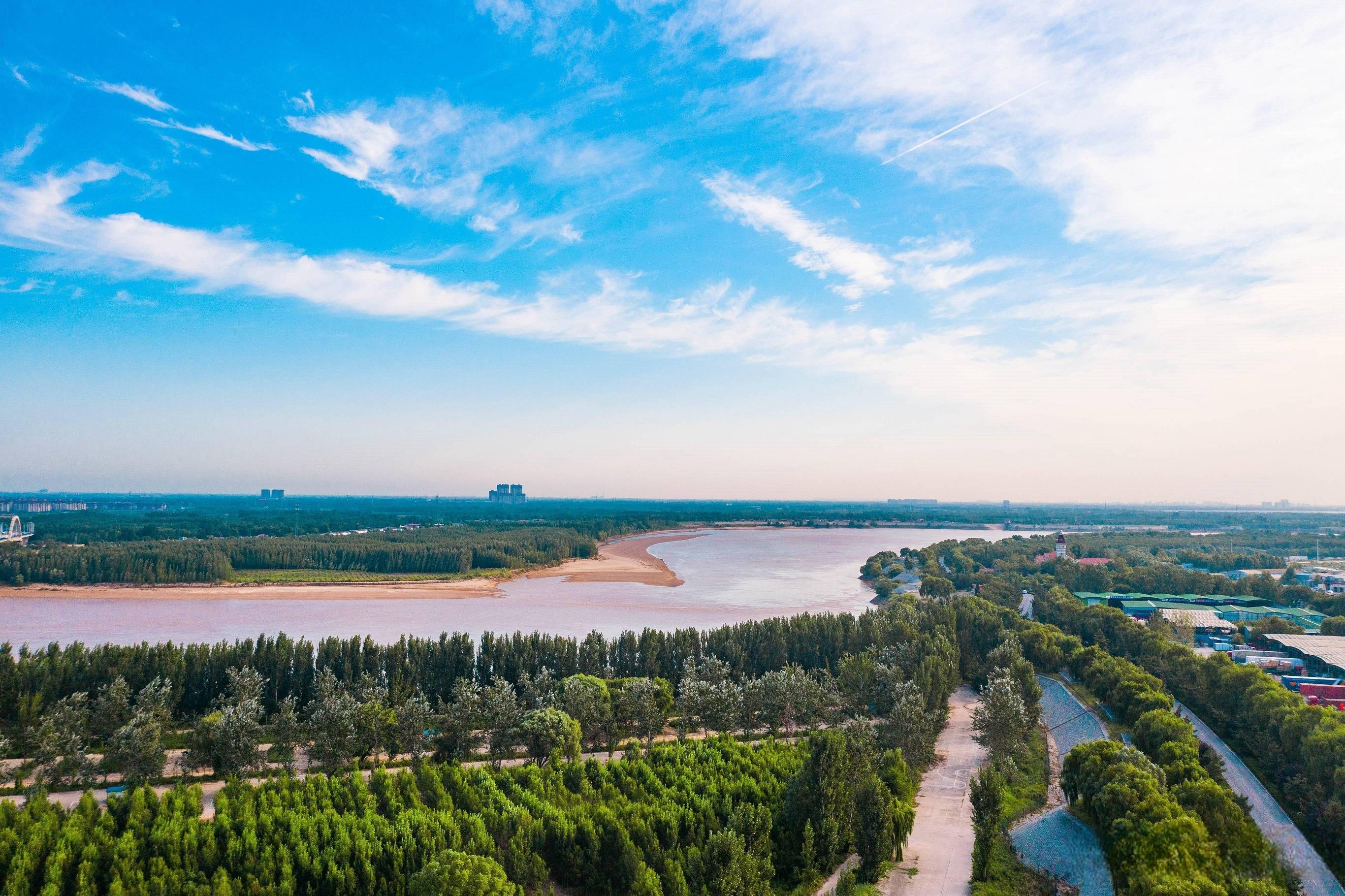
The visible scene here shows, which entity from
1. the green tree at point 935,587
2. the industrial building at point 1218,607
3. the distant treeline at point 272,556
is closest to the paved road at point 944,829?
the industrial building at point 1218,607

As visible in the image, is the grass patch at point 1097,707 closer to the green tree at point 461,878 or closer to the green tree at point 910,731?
the green tree at point 910,731

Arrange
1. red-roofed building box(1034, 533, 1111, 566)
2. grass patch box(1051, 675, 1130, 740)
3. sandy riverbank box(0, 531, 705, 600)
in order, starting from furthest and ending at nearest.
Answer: red-roofed building box(1034, 533, 1111, 566) < sandy riverbank box(0, 531, 705, 600) < grass patch box(1051, 675, 1130, 740)

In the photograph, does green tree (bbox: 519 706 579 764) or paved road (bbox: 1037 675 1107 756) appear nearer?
green tree (bbox: 519 706 579 764)

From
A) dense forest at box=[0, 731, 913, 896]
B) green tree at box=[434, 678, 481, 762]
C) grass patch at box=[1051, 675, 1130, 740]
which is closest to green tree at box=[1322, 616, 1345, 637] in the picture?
grass patch at box=[1051, 675, 1130, 740]

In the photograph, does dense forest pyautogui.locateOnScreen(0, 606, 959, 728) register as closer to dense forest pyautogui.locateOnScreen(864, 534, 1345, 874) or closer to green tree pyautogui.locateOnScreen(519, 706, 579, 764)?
green tree pyautogui.locateOnScreen(519, 706, 579, 764)

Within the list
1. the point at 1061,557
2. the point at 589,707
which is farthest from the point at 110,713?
the point at 1061,557

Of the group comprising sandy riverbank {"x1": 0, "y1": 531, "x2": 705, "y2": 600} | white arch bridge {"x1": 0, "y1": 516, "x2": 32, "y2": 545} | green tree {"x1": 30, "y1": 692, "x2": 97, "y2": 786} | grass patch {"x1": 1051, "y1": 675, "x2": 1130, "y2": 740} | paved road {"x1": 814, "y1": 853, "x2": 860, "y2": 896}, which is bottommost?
paved road {"x1": 814, "y1": 853, "x2": 860, "y2": 896}

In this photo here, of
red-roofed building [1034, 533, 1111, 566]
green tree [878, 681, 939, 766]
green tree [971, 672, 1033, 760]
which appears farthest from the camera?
red-roofed building [1034, 533, 1111, 566]
